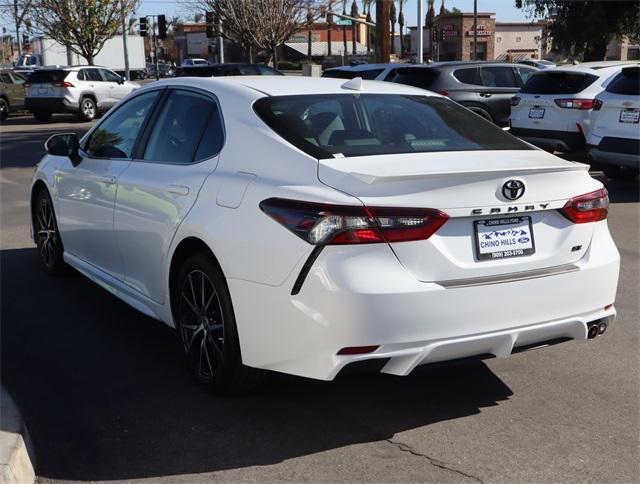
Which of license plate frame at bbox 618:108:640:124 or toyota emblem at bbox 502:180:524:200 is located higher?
toyota emblem at bbox 502:180:524:200

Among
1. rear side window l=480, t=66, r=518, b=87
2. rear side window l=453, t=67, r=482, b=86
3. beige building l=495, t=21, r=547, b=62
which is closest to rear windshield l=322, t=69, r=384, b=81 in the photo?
rear side window l=453, t=67, r=482, b=86

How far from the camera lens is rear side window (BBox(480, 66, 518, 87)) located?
16703 millimetres

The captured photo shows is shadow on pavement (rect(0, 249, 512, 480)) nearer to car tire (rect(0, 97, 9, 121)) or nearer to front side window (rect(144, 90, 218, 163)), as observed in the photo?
front side window (rect(144, 90, 218, 163))

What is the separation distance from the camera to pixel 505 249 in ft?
13.1

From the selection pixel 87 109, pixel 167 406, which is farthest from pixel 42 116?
pixel 167 406

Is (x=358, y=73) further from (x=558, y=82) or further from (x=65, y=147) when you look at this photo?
(x=65, y=147)

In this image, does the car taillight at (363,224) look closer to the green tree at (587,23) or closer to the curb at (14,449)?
the curb at (14,449)

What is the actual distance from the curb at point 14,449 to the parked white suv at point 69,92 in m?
23.7

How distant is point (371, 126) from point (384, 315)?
1.34m

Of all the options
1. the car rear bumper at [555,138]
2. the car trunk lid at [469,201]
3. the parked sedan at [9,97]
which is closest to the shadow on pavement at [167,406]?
the car trunk lid at [469,201]

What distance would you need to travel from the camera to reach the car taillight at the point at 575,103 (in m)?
12.7

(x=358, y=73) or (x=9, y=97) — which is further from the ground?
(x=358, y=73)

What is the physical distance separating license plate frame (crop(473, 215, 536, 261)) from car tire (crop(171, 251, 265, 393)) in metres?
1.23

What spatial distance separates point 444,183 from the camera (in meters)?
3.87
